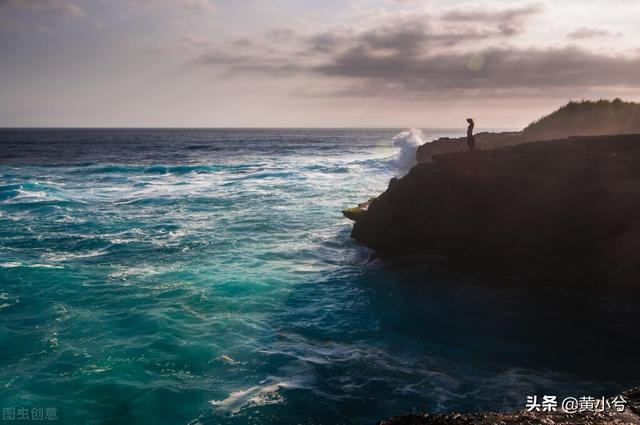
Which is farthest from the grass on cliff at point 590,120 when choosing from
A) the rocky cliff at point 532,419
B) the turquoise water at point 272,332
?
the rocky cliff at point 532,419

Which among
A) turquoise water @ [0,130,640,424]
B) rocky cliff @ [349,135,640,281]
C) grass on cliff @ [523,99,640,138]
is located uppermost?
grass on cliff @ [523,99,640,138]

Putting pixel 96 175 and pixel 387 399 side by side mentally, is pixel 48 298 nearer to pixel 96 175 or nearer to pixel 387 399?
pixel 387 399

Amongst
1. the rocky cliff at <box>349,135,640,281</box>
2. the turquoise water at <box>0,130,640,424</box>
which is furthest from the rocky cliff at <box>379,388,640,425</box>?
the rocky cliff at <box>349,135,640,281</box>

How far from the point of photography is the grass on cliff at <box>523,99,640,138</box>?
22.0 metres

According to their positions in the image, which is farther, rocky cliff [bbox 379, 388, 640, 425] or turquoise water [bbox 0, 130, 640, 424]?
turquoise water [bbox 0, 130, 640, 424]

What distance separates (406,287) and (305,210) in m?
12.6

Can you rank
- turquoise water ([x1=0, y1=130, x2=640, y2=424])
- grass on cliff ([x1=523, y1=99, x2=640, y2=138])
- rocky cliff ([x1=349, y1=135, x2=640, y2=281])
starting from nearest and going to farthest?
1. turquoise water ([x1=0, y1=130, x2=640, y2=424])
2. rocky cliff ([x1=349, y1=135, x2=640, y2=281])
3. grass on cliff ([x1=523, y1=99, x2=640, y2=138])

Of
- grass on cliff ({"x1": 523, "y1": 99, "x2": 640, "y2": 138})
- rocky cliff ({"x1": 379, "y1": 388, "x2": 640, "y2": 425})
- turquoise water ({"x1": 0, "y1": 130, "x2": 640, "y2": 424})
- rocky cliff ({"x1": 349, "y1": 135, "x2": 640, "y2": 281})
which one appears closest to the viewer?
rocky cliff ({"x1": 379, "y1": 388, "x2": 640, "y2": 425})

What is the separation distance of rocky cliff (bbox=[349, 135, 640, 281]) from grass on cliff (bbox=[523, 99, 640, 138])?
9510mm

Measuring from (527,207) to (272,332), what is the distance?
8.81m

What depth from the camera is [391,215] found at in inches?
655

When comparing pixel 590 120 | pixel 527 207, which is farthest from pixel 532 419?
pixel 590 120

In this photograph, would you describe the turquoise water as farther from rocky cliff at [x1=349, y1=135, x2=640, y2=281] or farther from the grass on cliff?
the grass on cliff

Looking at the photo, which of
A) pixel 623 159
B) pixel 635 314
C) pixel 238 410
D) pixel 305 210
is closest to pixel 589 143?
pixel 623 159
